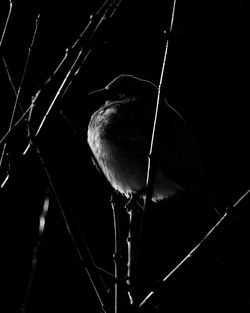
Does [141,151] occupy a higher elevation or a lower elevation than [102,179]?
higher

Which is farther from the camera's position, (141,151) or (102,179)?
(102,179)

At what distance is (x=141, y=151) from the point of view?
414 centimetres

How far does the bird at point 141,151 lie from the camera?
13.4 feet

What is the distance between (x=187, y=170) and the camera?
13.3ft

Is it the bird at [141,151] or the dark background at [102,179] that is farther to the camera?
the dark background at [102,179]

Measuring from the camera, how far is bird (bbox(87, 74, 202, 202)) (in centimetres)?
407

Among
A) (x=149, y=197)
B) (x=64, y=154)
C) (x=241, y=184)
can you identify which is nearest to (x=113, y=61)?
(x=64, y=154)

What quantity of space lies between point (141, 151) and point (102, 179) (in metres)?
0.75

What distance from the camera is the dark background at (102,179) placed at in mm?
4645

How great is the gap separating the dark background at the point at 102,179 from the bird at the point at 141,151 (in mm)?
386

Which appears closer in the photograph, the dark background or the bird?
the bird

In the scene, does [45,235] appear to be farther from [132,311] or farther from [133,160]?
[132,311]

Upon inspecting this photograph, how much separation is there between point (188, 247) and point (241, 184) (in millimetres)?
657

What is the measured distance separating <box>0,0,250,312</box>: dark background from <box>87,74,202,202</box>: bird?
39 centimetres
